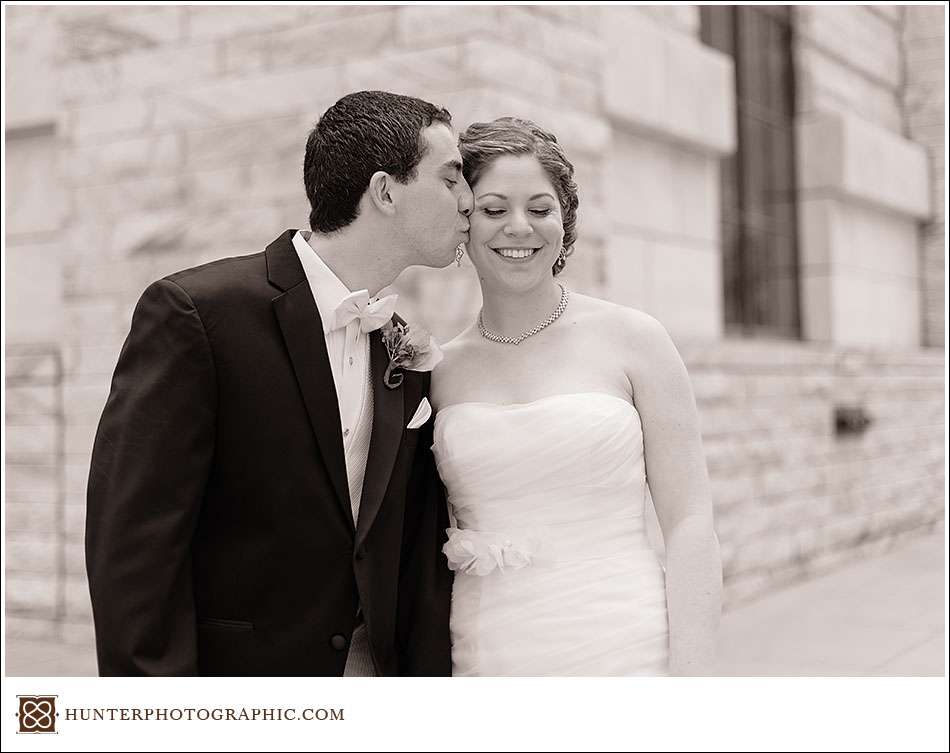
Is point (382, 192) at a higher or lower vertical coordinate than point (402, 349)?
higher

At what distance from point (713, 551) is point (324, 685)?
863 mm

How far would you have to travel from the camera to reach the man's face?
2318mm

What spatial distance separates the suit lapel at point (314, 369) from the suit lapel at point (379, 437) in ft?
0.13

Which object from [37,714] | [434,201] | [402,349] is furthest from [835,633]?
[434,201]

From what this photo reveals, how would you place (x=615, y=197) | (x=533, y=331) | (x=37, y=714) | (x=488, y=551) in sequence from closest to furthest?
1. (x=488, y=551)
2. (x=533, y=331)
3. (x=37, y=714)
4. (x=615, y=197)

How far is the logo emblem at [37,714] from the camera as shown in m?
3.24

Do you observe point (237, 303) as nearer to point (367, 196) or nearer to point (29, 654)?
point (367, 196)

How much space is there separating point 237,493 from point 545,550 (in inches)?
28.5

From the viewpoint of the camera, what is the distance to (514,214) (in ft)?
8.04

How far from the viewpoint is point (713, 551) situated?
2.45m

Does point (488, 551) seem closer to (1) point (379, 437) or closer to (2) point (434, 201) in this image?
(1) point (379, 437)

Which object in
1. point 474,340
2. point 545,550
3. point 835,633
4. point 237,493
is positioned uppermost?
point 474,340

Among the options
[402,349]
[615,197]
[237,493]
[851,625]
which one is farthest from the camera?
[615,197]

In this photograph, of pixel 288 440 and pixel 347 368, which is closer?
pixel 288 440
